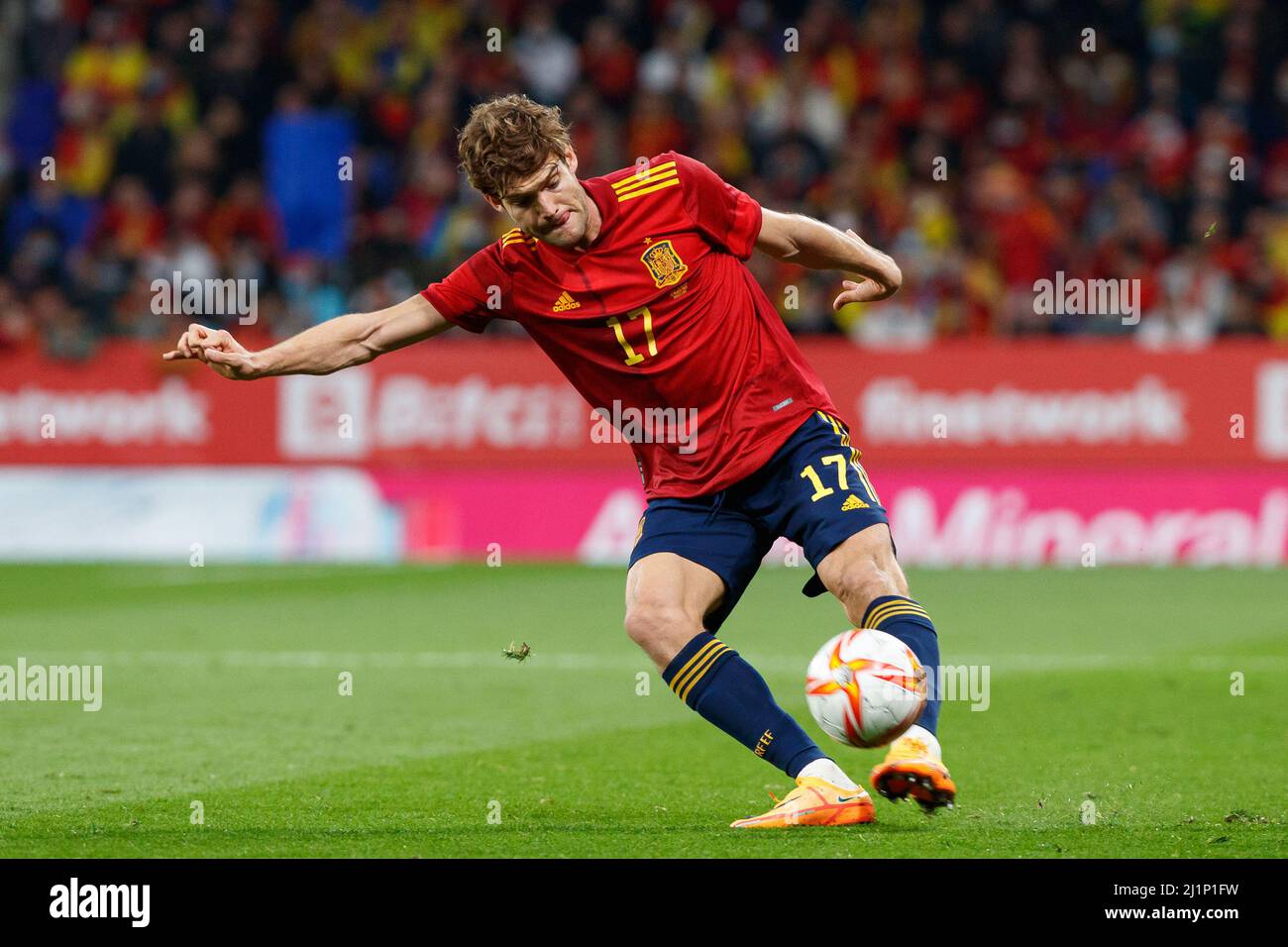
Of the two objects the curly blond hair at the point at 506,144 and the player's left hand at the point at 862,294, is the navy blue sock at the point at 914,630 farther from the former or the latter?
the curly blond hair at the point at 506,144

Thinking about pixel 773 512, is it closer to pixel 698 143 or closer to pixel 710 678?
pixel 710 678

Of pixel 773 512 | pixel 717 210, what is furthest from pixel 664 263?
pixel 773 512

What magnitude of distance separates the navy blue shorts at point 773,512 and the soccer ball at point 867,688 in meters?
0.50

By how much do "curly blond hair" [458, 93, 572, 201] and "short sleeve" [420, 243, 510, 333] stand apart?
0.38 meters

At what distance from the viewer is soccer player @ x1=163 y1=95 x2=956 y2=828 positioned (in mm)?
5703

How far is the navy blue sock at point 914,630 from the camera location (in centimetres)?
552

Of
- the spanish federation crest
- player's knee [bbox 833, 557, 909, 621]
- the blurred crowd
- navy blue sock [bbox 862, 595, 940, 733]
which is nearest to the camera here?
navy blue sock [bbox 862, 595, 940, 733]

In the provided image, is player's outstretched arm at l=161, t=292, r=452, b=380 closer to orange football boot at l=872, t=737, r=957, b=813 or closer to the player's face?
the player's face

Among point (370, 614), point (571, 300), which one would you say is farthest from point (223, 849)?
point (370, 614)

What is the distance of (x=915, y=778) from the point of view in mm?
5273

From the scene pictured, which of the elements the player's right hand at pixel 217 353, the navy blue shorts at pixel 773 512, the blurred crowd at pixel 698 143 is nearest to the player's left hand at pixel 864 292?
the navy blue shorts at pixel 773 512

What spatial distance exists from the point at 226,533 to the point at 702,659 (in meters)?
10.7

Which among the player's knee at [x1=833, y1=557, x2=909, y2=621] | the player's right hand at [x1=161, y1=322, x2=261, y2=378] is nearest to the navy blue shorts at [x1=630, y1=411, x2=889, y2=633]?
the player's knee at [x1=833, y1=557, x2=909, y2=621]

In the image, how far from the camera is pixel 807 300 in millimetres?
16547
